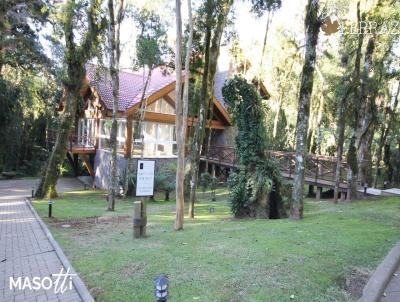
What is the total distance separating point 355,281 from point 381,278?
33 centimetres

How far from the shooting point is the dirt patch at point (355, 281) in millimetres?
4359

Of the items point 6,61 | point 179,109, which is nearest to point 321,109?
point 179,109

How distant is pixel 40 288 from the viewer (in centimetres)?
512

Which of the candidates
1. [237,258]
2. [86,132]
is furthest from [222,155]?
[237,258]

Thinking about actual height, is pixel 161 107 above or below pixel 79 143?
above

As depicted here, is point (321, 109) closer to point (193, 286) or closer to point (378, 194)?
point (378, 194)

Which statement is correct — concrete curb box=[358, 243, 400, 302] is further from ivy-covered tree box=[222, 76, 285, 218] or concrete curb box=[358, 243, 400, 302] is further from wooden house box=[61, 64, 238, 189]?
wooden house box=[61, 64, 238, 189]

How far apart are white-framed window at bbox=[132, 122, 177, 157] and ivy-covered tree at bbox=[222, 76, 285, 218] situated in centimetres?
1012

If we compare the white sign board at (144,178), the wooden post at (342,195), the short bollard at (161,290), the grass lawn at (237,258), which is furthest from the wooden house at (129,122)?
the short bollard at (161,290)

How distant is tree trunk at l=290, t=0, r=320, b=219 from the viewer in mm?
9273

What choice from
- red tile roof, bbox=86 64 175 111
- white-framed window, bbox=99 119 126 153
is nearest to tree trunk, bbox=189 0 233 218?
red tile roof, bbox=86 64 175 111

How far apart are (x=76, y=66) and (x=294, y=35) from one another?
13738 millimetres

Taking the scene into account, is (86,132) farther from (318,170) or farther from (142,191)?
(142,191)

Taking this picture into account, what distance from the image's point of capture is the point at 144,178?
844 centimetres
